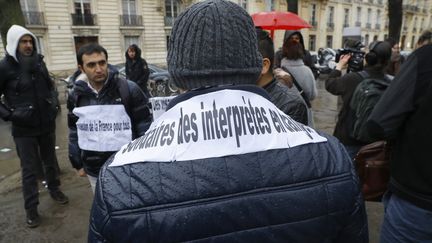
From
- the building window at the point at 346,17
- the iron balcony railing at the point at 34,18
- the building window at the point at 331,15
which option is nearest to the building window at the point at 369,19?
the building window at the point at 346,17

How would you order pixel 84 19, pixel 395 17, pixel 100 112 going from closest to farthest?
pixel 100 112
pixel 395 17
pixel 84 19

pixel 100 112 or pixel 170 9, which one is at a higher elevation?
pixel 170 9

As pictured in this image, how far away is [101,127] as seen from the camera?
257 centimetres

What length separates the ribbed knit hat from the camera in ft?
2.95

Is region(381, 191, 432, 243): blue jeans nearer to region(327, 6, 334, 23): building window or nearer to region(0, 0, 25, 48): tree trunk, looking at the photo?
region(0, 0, 25, 48): tree trunk

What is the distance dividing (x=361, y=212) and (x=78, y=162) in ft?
8.09

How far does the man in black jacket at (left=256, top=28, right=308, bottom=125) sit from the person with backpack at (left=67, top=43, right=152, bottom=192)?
3.91 feet

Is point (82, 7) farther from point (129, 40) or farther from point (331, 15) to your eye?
point (331, 15)

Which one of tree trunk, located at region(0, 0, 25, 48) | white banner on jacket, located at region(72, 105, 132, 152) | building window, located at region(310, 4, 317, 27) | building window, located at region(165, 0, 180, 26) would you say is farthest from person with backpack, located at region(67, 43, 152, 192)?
building window, located at region(310, 4, 317, 27)

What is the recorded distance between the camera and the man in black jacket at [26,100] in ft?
10.6

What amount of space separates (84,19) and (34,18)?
10.9 feet

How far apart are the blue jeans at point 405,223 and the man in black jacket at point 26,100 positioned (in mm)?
3237

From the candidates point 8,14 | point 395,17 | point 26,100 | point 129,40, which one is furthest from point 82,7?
point 26,100

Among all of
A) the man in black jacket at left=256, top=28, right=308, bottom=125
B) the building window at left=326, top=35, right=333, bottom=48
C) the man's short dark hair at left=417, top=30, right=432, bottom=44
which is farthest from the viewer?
the building window at left=326, top=35, right=333, bottom=48
